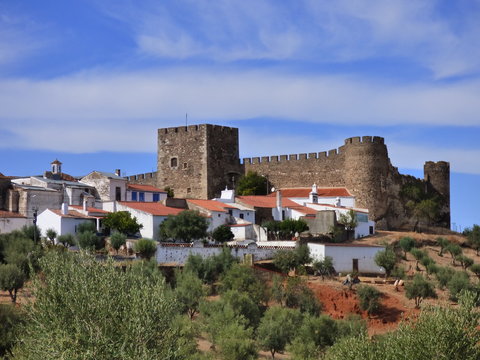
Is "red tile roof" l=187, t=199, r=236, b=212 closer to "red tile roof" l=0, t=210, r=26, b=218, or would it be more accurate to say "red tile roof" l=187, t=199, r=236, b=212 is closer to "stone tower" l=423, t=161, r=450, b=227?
"red tile roof" l=0, t=210, r=26, b=218

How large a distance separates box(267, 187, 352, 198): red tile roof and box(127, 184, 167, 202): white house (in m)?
7.75

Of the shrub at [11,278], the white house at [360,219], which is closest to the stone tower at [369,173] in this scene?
the white house at [360,219]

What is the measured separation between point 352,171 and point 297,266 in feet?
47.5

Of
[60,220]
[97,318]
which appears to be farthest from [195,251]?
[97,318]

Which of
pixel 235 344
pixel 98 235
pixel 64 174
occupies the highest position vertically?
pixel 64 174

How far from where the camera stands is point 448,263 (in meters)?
48.4

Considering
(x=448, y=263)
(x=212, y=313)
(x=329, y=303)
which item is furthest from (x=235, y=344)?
(x=448, y=263)

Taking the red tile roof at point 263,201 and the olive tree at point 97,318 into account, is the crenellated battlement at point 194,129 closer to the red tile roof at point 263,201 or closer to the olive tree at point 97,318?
the red tile roof at point 263,201

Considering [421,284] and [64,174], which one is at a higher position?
[64,174]

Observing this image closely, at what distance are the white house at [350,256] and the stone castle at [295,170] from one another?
9.59m

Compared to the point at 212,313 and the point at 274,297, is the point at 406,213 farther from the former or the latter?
the point at 212,313

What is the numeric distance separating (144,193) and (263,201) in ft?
26.6

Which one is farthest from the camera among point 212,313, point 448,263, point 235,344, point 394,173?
point 394,173

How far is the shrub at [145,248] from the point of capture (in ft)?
129
